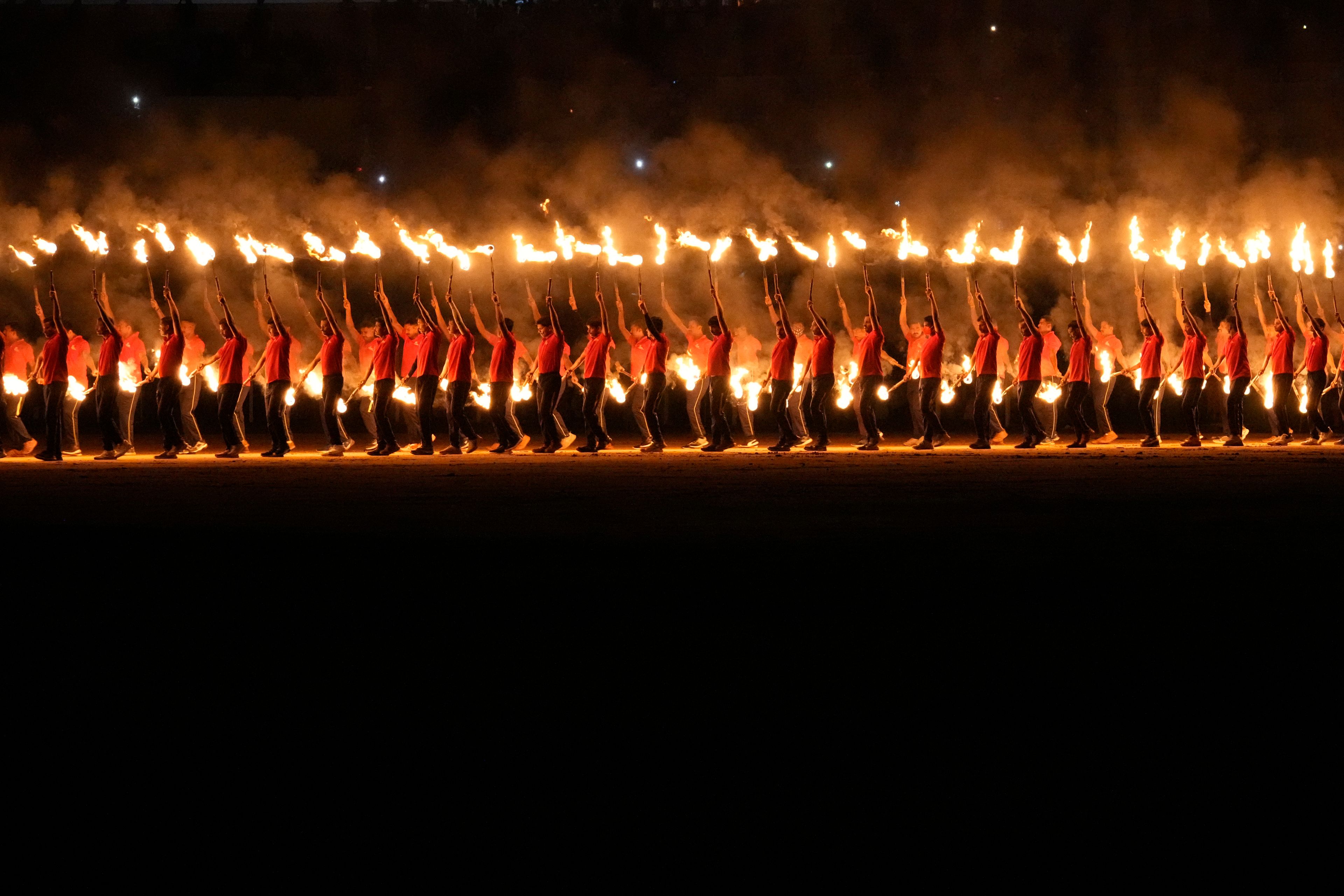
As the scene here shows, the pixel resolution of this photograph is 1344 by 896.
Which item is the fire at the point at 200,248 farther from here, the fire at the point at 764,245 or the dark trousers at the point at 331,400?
the fire at the point at 764,245

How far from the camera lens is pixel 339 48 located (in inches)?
885

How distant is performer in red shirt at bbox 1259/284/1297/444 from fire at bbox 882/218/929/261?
4811 millimetres

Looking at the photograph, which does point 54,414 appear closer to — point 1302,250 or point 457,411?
point 457,411

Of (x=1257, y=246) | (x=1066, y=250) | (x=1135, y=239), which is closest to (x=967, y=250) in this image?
(x=1066, y=250)

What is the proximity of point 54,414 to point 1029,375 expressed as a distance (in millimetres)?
11472

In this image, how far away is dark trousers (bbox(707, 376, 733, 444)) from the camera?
18.9 m

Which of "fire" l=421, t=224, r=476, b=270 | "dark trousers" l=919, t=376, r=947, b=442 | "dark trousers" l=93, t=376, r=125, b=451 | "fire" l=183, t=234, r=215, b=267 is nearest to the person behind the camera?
"dark trousers" l=93, t=376, r=125, b=451

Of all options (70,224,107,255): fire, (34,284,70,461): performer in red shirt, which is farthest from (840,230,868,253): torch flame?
(34,284,70,461): performer in red shirt

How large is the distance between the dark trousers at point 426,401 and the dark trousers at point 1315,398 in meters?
10.7

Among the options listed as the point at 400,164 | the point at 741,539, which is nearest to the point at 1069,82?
the point at 400,164

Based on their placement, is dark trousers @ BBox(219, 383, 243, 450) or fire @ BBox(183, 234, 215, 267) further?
fire @ BBox(183, 234, 215, 267)

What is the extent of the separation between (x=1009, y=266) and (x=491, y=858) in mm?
20902

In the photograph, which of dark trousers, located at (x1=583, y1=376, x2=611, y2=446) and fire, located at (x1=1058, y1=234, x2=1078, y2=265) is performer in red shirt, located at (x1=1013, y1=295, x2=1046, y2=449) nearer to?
fire, located at (x1=1058, y1=234, x2=1078, y2=265)

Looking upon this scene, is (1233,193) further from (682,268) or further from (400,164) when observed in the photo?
(400,164)
